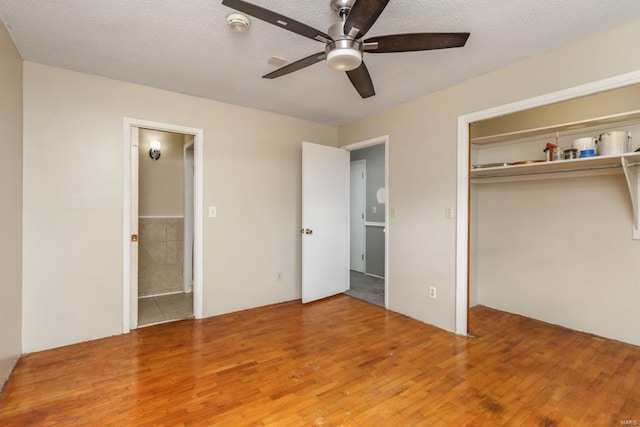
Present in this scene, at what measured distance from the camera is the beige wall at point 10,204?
2.04 meters

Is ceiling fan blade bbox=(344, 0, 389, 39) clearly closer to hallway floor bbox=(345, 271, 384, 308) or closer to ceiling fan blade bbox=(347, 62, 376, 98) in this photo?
ceiling fan blade bbox=(347, 62, 376, 98)

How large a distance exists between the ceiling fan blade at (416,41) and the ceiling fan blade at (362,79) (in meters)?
0.20

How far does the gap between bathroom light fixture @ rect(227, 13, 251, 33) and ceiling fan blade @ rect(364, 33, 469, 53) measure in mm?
800

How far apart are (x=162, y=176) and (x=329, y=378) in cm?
345

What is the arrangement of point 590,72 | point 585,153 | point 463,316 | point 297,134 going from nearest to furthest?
1. point 590,72
2. point 585,153
3. point 463,316
4. point 297,134

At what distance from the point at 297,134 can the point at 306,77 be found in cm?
136

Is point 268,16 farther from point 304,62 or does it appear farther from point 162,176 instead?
point 162,176

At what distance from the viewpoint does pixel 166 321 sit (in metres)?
3.23

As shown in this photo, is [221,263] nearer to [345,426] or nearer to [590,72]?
[345,426]

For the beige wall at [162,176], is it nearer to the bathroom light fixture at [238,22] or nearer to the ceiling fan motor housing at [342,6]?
the bathroom light fixture at [238,22]

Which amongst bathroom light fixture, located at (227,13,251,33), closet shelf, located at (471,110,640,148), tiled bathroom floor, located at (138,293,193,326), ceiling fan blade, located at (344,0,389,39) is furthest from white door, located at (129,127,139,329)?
closet shelf, located at (471,110,640,148)

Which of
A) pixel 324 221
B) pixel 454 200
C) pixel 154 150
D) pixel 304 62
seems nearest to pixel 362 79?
pixel 304 62

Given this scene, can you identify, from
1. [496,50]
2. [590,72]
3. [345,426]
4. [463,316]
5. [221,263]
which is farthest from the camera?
[221,263]

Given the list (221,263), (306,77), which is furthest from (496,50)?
(221,263)
